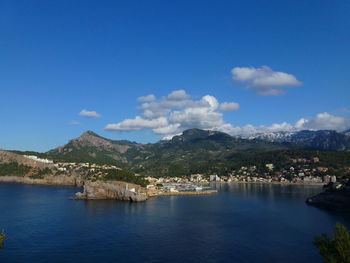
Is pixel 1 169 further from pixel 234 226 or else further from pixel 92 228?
pixel 234 226

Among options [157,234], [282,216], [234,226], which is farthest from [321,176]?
[157,234]

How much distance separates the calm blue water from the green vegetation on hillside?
3348 inches

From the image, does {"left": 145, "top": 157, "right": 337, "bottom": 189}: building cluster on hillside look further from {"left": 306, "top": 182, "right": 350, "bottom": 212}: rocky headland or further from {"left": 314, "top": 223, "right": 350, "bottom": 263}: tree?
{"left": 314, "top": 223, "right": 350, "bottom": 263}: tree

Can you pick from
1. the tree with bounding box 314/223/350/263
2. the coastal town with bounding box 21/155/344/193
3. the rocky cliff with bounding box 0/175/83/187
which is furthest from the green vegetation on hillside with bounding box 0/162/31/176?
the tree with bounding box 314/223/350/263

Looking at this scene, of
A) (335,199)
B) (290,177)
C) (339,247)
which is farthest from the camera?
(290,177)

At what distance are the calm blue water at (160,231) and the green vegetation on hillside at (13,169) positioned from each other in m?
85.0

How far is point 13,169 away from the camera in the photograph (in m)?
173

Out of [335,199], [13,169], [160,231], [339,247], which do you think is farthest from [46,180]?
[339,247]

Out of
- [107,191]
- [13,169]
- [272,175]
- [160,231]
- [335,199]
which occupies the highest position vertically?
[13,169]

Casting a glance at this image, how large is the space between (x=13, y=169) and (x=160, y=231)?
13960cm

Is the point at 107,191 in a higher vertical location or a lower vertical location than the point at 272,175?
lower

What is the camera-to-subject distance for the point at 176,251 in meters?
46.8

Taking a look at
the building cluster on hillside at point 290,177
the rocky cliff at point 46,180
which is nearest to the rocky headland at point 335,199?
the building cluster on hillside at point 290,177

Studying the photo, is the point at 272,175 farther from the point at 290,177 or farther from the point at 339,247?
the point at 339,247
